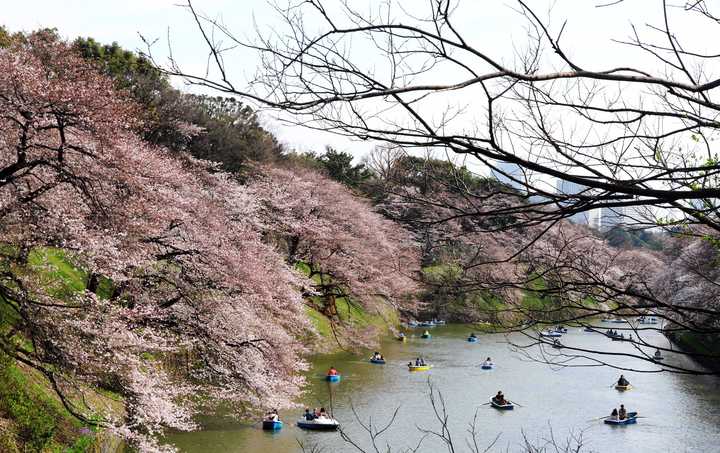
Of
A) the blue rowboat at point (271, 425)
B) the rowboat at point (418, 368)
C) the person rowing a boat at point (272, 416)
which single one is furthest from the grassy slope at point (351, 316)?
the blue rowboat at point (271, 425)

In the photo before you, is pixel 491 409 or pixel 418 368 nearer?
pixel 491 409

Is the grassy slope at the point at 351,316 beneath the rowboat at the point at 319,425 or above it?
above

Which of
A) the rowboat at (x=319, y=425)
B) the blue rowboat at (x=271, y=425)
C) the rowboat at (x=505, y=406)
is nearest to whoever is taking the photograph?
the blue rowboat at (x=271, y=425)

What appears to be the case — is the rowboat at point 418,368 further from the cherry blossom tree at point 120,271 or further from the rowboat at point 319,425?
the rowboat at point 319,425

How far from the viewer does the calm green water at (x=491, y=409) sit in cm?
1648

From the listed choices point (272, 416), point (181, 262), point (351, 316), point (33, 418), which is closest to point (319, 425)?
point (272, 416)

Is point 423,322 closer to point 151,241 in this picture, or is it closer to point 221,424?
point 221,424

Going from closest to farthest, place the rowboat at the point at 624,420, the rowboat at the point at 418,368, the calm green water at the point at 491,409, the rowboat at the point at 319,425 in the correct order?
the calm green water at the point at 491,409 → the rowboat at the point at 319,425 → the rowboat at the point at 624,420 → the rowboat at the point at 418,368

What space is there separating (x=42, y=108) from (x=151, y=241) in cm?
471

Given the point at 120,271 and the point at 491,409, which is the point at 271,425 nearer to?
the point at 120,271

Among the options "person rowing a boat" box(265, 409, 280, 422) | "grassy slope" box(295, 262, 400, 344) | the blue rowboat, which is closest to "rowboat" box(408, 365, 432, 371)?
"grassy slope" box(295, 262, 400, 344)

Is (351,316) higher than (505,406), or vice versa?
(351,316)

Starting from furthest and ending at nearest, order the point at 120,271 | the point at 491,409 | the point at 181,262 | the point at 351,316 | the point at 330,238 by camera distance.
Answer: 1. the point at 351,316
2. the point at 330,238
3. the point at 491,409
4. the point at 181,262
5. the point at 120,271

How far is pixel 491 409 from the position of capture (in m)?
20.6
